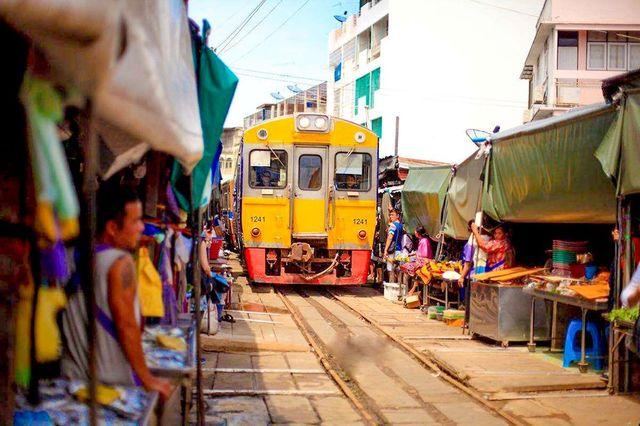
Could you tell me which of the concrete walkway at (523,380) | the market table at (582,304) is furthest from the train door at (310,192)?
the market table at (582,304)

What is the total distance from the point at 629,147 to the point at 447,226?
6378 mm

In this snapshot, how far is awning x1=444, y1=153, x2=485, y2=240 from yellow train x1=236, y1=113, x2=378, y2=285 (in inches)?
108

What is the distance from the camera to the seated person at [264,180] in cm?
1495

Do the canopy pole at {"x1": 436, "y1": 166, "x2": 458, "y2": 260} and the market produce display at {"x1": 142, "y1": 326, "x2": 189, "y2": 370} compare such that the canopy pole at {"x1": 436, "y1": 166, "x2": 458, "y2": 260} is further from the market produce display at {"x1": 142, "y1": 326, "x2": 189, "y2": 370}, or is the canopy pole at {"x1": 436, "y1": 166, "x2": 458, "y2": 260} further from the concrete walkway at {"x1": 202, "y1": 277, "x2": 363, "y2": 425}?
the market produce display at {"x1": 142, "y1": 326, "x2": 189, "y2": 370}

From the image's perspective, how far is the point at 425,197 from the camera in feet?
47.2

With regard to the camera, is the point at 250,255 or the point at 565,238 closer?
the point at 565,238

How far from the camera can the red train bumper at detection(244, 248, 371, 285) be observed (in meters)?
14.8

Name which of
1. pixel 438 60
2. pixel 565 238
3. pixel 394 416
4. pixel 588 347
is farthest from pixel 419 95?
pixel 394 416

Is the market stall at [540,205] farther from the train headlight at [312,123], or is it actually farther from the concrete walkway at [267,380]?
the train headlight at [312,123]

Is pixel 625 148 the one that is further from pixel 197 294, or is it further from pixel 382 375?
pixel 197 294

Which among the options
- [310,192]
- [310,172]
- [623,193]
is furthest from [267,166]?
[623,193]

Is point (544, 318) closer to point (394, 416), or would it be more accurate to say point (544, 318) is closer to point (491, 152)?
point (491, 152)

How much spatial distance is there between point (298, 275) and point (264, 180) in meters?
2.14

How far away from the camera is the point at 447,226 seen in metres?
12.9
